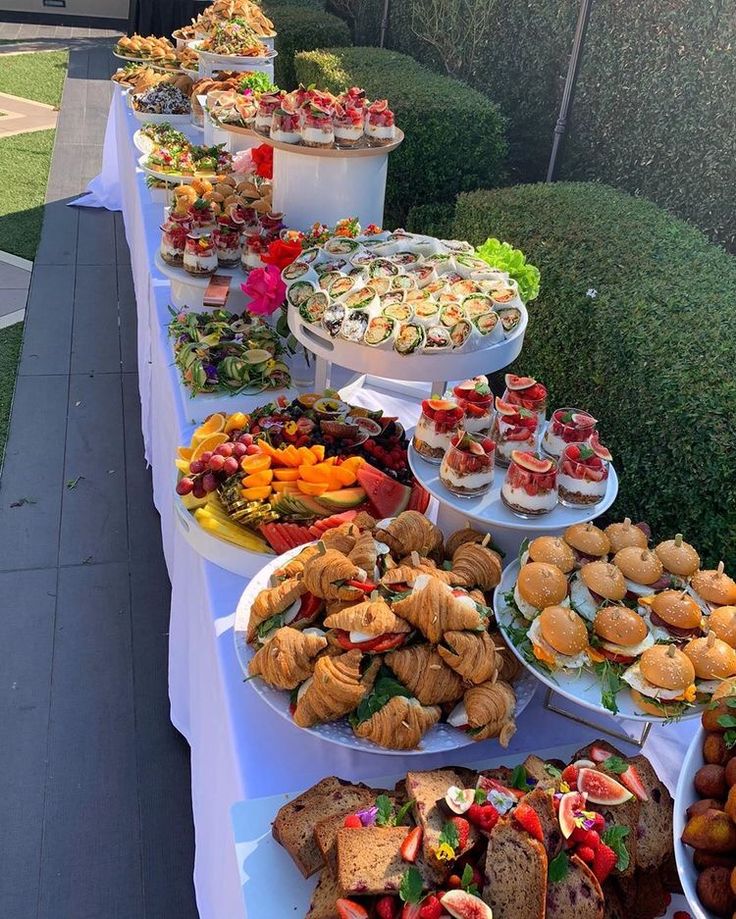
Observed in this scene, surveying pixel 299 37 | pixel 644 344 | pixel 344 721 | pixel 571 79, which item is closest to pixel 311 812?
pixel 344 721

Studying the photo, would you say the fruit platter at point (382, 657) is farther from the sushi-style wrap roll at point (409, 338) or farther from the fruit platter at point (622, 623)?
the sushi-style wrap roll at point (409, 338)

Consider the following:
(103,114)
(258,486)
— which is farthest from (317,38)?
(258,486)

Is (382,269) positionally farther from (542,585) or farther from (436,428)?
(542,585)

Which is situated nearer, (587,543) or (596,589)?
(596,589)

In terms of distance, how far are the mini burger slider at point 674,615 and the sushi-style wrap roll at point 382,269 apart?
1310mm

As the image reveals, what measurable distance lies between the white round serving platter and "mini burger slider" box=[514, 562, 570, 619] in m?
0.35

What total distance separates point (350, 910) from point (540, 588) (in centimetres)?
64

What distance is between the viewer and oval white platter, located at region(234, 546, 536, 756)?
1358 millimetres

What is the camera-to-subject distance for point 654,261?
3.27 metres

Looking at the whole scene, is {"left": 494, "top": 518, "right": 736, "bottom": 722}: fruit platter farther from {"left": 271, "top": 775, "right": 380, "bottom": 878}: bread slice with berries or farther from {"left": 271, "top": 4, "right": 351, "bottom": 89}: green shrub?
{"left": 271, "top": 4, "right": 351, "bottom": 89}: green shrub

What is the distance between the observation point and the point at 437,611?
1.41 metres

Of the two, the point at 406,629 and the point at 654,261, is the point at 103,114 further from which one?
the point at 406,629

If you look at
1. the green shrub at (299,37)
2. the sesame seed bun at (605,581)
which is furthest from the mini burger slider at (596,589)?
the green shrub at (299,37)

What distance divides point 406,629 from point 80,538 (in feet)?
7.92
